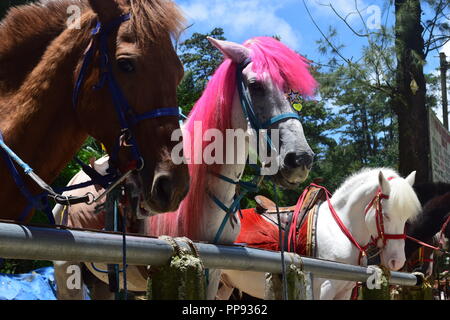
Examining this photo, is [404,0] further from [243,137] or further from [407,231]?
[243,137]

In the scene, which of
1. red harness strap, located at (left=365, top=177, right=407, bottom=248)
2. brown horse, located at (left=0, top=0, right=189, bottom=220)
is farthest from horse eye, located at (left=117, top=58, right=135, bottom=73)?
red harness strap, located at (left=365, top=177, right=407, bottom=248)

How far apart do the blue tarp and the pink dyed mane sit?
10.7 ft

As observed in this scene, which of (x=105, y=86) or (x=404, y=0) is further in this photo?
(x=404, y=0)

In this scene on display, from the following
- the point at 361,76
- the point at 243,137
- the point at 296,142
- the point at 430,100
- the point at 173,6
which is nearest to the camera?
the point at 173,6

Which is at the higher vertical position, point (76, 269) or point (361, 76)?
point (361, 76)

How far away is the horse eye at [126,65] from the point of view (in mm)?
2447

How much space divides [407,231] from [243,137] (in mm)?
4826

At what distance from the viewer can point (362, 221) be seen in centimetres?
557

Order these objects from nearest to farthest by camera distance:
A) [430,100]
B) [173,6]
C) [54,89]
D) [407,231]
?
1. [54,89]
2. [173,6]
3. [407,231]
4. [430,100]

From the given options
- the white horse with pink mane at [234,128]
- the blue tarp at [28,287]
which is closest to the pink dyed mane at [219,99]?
the white horse with pink mane at [234,128]

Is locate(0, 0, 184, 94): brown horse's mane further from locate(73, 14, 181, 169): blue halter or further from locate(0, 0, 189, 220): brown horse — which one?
locate(73, 14, 181, 169): blue halter

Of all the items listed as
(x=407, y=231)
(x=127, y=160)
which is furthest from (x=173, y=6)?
(x=407, y=231)
